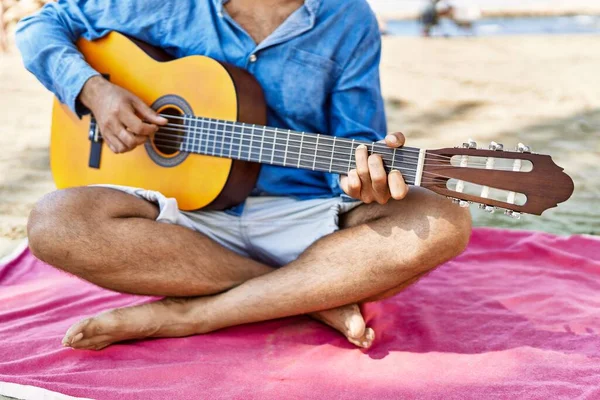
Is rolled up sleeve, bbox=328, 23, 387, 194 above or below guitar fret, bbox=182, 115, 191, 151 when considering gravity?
above

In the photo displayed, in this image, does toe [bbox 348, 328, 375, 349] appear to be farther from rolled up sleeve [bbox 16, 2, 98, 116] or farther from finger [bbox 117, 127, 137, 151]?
rolled up sleeve [bbox 16, 2, 98, 116]

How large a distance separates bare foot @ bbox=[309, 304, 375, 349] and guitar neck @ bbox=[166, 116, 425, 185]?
0.43 meters

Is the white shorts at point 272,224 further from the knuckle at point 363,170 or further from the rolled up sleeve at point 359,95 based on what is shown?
the knuckle at point 363,170

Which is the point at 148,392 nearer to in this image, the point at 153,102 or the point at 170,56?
the point at 153,102

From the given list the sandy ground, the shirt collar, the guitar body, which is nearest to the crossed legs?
the guitar body

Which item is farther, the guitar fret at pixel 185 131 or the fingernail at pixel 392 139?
the guitar fret at pixel 185 131

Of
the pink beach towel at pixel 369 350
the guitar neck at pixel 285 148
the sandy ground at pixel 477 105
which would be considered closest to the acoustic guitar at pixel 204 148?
the guitar neck at pixel 285 148

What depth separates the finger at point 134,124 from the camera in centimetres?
216

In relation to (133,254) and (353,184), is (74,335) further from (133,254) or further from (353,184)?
(353,184)

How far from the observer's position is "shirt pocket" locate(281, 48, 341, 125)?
7.36ft

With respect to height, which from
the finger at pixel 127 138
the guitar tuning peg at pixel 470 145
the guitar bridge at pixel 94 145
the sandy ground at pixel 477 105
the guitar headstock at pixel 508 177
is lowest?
the sandy ground at pixel 477 105

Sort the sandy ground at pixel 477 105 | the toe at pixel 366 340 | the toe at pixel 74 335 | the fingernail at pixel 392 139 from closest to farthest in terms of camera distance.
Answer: the fingernail at pixel 392 139
the toe at pixel 74 335
the toe at pixel 366 340
the sandy ground at pixel 477 105

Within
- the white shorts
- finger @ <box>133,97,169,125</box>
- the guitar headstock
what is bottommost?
the white shorts

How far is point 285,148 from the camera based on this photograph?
2.04m
